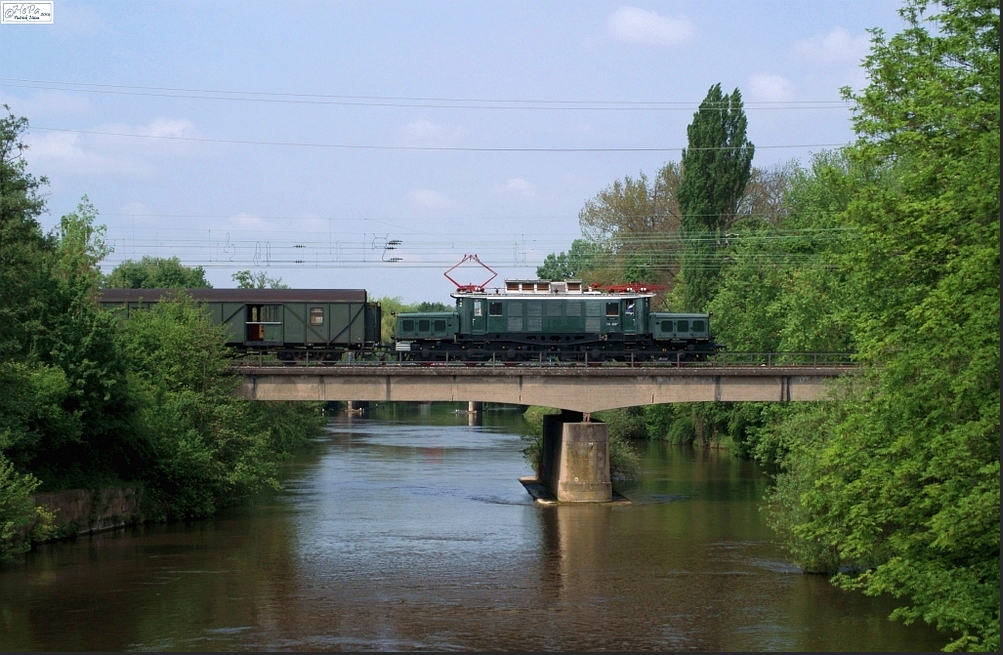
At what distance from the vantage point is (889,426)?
81.0ft

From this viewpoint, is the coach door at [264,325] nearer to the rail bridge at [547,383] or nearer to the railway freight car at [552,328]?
the rail bridge at [547,383]

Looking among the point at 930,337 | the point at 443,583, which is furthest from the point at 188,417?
the point at 930,337

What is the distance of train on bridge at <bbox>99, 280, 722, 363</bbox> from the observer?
200ft

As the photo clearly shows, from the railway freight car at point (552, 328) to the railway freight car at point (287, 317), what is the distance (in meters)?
2.71

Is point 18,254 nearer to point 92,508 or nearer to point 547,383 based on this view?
point 92,508

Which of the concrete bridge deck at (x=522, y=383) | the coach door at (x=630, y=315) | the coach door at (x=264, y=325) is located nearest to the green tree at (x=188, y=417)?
the concrete bridge deck at (x=522, y=383)

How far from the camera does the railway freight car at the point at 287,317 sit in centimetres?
6100

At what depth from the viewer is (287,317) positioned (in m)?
61.2

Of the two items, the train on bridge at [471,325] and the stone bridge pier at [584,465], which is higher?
the train on bridge at [471,325]

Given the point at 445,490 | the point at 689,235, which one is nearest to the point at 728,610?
the point at 445,490

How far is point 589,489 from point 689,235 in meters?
37.8

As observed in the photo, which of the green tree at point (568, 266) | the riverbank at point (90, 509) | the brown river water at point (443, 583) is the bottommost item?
the brown river water at point (443, 583)

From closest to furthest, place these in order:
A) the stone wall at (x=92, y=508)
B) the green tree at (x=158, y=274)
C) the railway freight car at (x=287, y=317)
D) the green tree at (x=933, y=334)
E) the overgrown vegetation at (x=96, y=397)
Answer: the green tree at (x=933, y=334) < the overgrown vegetation at (x=96, y=397) < the stone wall at (x=92, y=508) < the railway freight car at (x=287, y=317) < the green tree at (x=158, y=274)

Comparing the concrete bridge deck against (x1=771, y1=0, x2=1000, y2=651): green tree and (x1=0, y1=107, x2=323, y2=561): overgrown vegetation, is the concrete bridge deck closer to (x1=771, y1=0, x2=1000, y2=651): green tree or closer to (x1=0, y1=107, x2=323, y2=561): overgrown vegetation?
(x1=0, y1=107, x2=323, y2=561): overgrown vegetation
